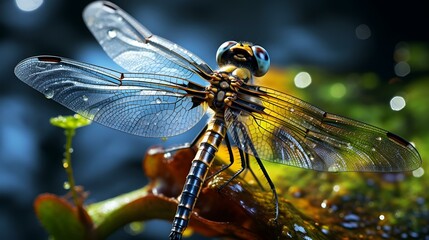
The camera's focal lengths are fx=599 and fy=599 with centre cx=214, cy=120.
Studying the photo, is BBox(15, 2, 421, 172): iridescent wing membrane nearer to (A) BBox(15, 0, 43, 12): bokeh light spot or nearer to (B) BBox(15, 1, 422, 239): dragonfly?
(B) BBox(15, 1, 422, 239): dragonfly

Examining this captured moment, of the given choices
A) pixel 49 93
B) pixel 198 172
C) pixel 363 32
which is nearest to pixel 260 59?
pixel 198 172

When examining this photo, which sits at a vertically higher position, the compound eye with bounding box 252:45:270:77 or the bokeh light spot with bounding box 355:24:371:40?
the bokeh light spot with bounding box 355:24:371:40

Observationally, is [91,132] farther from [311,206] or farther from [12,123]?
[311,206]

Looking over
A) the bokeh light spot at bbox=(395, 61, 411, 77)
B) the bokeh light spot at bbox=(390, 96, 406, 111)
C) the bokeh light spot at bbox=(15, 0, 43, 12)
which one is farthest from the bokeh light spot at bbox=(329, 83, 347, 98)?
the bokeh light spot at bbox=(15, 0, 43, 12)

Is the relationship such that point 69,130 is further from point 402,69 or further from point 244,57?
point 402,69

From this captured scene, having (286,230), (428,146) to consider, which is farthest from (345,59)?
(286,230)

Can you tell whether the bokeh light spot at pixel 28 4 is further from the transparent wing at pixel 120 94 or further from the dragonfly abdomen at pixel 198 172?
the dragonfly abdomen at pixel 198 172

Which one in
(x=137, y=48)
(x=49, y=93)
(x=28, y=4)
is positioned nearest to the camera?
(x=49, y=93)
